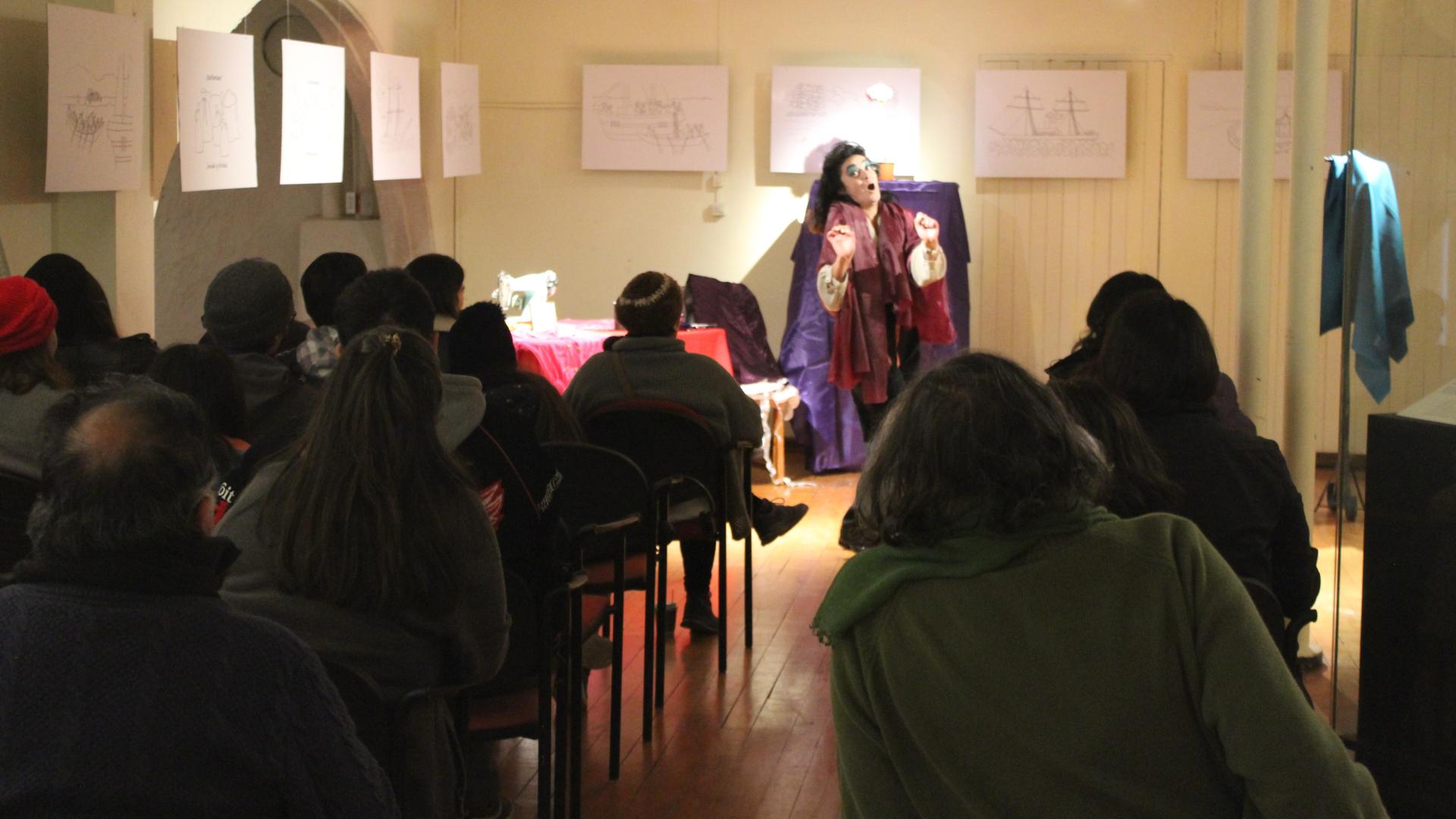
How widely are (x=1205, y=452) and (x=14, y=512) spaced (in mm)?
2148

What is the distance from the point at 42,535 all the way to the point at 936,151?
23.3 feet

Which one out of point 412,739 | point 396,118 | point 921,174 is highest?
point 396,118

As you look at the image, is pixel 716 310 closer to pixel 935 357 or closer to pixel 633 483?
pixel 935 357

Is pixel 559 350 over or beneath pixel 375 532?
over

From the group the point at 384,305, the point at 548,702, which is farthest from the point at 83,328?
the point at 548,702

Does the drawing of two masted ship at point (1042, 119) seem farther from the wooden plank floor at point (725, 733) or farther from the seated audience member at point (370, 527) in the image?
the seated audience member at point (370, 527)

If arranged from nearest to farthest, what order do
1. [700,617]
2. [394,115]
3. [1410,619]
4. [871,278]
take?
1. [1410,619]
2. [700,617]
3. [394,115]
4. [871,278]

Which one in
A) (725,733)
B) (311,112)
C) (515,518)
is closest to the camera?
(515,518)

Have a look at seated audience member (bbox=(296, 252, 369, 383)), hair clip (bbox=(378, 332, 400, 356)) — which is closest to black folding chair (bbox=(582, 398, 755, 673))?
seated audience member (bbox=(296, 252, 369, 383))

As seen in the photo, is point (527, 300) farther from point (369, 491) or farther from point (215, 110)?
point (369, 491)

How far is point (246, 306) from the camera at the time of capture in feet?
11.4

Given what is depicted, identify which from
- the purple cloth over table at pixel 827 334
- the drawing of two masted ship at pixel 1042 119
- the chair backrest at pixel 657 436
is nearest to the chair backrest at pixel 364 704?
the chair backrest at pixel 657 436

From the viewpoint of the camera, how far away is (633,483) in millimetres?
3504

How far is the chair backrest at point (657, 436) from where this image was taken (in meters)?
3.90
